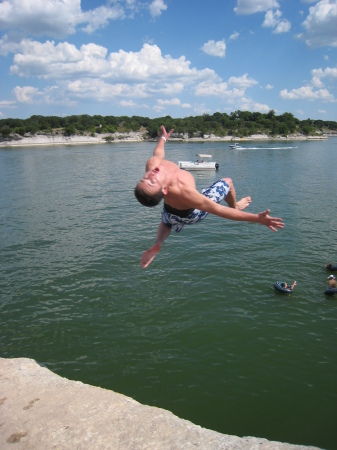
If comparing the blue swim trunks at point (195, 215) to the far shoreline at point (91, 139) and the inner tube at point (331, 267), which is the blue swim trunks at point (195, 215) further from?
the far shoreline at point (91, 139)

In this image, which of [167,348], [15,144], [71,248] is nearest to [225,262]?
[167,348]

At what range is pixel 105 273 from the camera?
18.7 m

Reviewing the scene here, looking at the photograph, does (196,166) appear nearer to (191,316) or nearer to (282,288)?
(282,288)

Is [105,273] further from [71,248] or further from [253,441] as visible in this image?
[253,441]

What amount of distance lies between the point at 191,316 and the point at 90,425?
8610 mm

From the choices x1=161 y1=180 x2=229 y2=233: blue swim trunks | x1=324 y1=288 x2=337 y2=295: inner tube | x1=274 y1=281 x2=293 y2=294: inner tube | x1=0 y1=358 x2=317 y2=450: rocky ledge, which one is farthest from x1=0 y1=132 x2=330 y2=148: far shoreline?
x1=161 y1=180 x2=229 y2=233: blue swim trunks

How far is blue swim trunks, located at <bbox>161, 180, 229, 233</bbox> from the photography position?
6.71 metres

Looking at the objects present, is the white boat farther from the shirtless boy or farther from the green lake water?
the shirtless boy

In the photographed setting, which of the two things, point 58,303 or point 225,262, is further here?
point 225,262

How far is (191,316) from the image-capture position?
14703 millimetres

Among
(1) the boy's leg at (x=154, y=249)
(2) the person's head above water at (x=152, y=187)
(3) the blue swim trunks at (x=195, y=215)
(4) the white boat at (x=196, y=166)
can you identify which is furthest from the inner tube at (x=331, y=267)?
(4) the white boat at (x=196, y=166)

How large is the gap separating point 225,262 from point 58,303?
368 inches

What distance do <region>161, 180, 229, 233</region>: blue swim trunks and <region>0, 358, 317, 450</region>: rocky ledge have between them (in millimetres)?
3661

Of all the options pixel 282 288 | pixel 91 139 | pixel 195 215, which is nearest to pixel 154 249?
pixel 195 215
